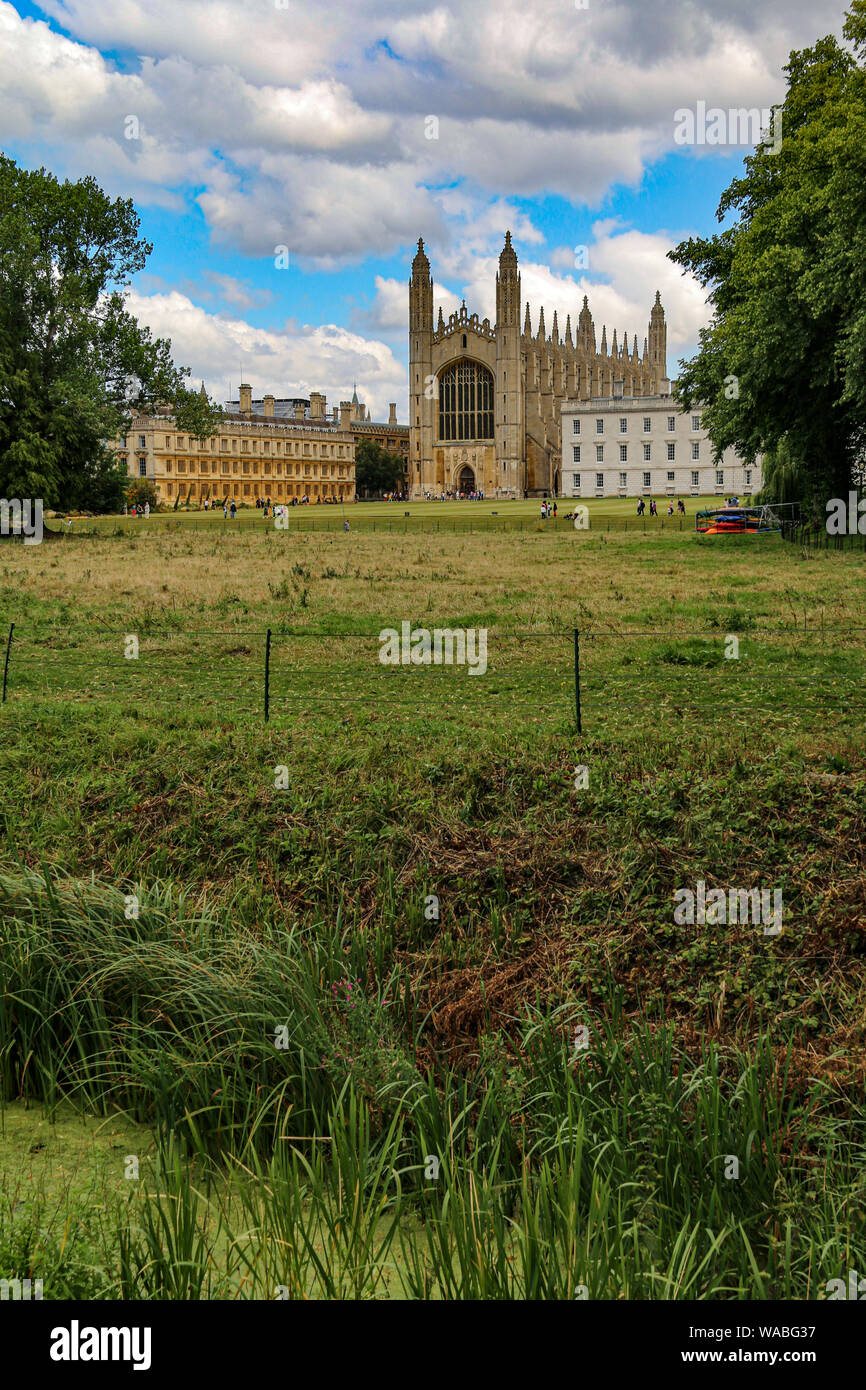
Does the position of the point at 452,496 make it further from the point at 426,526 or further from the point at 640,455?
the point at 426,526

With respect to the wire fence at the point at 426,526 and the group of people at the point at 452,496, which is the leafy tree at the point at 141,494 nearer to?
the wire fence at the point at 426,526

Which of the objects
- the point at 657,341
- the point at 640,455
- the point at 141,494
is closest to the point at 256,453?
the point at 141,494

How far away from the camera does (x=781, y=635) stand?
55.2 ft

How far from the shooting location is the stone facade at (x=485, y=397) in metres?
110

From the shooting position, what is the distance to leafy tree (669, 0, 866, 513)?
1005 inches

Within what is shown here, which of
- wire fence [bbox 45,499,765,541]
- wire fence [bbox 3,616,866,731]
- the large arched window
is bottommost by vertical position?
wire fence [bbox 3,616,866,731]

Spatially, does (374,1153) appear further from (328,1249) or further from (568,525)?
(568,525)

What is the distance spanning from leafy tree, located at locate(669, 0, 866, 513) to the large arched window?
75804 millimetres

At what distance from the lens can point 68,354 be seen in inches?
1834

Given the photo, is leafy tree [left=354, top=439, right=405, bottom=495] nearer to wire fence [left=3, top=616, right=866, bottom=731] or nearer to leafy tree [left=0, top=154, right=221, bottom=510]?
leafy tree [left=0, top=154, right=221, bottom=510]

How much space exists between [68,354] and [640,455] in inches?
2271

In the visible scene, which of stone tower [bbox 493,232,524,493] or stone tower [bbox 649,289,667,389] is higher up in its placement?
stone tower [bbox 649,289,667,389]

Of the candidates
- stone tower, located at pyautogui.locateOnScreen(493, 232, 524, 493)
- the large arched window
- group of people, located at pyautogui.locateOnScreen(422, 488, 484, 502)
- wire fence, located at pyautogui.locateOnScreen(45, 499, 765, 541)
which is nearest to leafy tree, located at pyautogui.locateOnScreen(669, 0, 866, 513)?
wire fence, located at pyautogui.locateOnScreen(45, 499, 765, 541)
